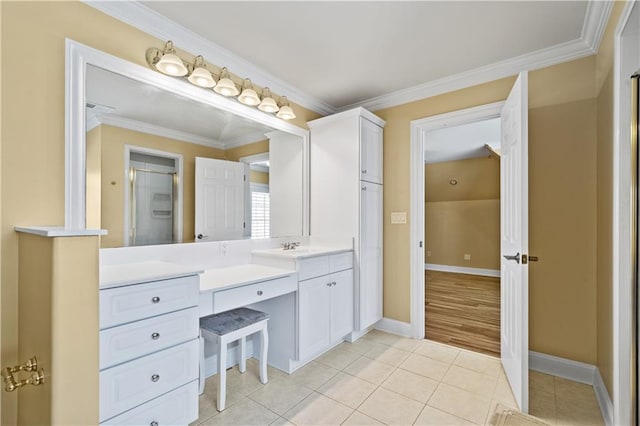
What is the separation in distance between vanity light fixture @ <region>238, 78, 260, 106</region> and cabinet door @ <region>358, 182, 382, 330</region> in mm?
1235

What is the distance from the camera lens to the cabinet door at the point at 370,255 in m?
2.84

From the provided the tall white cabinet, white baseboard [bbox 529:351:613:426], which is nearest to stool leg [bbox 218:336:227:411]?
the tall white cabinet

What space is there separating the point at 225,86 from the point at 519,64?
2.38m

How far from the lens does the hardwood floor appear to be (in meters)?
2.88

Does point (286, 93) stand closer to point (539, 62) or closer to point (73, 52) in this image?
point (73, 52)

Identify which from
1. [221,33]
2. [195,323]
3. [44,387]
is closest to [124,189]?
[195,323]

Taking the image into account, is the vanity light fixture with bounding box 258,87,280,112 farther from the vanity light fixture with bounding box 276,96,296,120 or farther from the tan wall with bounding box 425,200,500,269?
the tan wall with bounding box 425,200,500,269

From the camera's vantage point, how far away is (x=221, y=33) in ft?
6.61

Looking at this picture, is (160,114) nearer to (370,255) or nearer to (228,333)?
(228,333)

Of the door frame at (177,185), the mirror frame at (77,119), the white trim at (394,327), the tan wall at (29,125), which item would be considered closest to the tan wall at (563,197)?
the white trim at (394,327)

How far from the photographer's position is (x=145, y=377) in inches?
55.1

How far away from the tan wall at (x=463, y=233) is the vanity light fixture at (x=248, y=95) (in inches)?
217

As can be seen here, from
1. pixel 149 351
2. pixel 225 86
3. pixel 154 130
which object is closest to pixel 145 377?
pixel 149 351

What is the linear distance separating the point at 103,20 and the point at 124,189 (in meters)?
0.97
